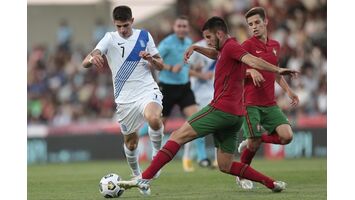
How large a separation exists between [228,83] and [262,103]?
1.83 m

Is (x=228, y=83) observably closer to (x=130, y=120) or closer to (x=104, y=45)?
(x=130, y=120)

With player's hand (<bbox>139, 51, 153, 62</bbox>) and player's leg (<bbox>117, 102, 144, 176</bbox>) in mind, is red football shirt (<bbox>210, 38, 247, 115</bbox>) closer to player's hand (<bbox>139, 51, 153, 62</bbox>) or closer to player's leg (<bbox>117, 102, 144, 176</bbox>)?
player's hand (<bbox>139, 51, 153, 62</bbox>)

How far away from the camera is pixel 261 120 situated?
1161 cm

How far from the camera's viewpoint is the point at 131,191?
37.0 feet

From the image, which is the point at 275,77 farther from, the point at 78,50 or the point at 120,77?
the point at 78,50

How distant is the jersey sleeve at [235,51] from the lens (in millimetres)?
9555

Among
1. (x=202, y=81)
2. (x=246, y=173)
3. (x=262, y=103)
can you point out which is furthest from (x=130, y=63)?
(x=202, y=81)

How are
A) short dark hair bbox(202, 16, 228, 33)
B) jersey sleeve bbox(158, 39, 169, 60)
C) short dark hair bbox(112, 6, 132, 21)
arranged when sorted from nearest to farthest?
short dark hair bbox(202, 16, 228, 33)
short dark hair bbox(112, 6, 132, 21)
jersey sleeve bbox(158, 39, 169, 60)

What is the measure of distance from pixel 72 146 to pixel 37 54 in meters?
6.43

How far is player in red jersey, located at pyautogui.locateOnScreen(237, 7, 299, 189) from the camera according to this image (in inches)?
449

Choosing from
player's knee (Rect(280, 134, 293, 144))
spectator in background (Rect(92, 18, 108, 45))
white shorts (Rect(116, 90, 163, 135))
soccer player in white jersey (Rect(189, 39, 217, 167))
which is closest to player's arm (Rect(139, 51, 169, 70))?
white shorts (Rect(116, 90, 163, 135))

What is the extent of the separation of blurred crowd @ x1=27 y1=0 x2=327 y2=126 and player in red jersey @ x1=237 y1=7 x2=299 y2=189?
11.8 metres

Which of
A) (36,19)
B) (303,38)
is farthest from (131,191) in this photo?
(36,19)

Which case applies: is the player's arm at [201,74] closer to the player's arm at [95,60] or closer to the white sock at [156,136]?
the white sock at [156,136]
